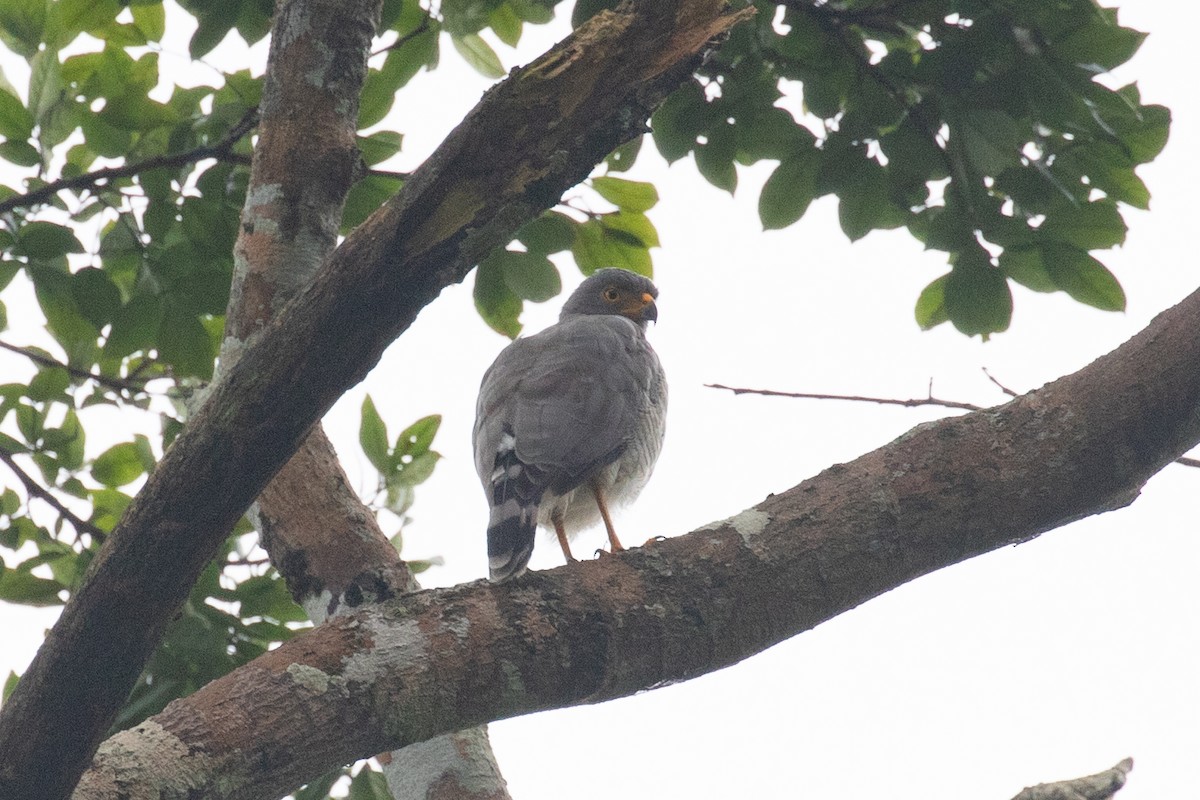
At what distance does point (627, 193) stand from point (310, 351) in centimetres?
211

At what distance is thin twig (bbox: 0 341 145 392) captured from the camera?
3941 millimetres

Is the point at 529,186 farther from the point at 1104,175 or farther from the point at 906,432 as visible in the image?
the point at 1104,175

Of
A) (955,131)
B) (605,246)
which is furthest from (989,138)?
(605,246)

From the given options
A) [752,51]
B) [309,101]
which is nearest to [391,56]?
[309,101]

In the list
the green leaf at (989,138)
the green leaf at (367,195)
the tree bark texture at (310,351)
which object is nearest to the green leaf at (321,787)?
the tree bark texture at (310,351)

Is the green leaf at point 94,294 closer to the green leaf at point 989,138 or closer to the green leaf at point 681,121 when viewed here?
the green leaf at point 681,121

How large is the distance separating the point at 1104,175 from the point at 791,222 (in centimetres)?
93

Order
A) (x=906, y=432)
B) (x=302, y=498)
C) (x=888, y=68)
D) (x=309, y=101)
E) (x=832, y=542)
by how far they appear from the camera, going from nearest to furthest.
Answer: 1. (x=832, y=542)
2. (x=906, y=432)
3. (x=302, y=498)
4. (x=309, y=101)
5. (x=888, y=68)

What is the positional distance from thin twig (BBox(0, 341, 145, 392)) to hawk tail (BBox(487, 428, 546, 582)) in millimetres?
1290

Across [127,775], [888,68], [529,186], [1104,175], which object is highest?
[888,68]

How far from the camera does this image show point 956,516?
2.72 meters

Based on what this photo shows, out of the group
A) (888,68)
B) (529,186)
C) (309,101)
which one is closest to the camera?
(529,186)

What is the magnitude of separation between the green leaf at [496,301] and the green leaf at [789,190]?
2.80 ft

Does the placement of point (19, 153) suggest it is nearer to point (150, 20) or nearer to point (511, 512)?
point (150, 20)
